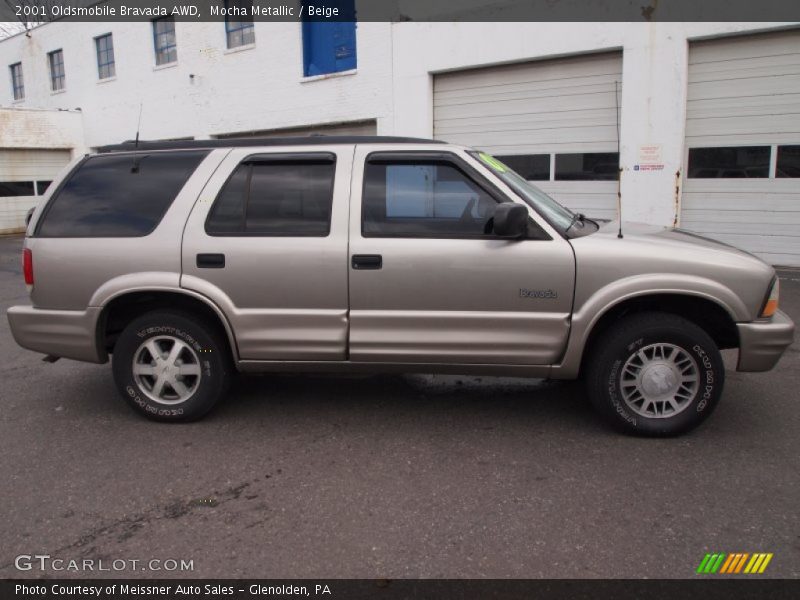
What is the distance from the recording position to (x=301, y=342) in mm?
4117

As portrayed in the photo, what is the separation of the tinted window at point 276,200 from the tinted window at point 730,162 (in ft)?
28.1

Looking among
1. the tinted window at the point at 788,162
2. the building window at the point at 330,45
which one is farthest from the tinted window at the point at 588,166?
the building window at the point at 330,45

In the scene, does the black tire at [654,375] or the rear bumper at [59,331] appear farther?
the rear bumper at [59,331]

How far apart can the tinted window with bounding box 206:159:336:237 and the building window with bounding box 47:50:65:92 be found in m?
24.0

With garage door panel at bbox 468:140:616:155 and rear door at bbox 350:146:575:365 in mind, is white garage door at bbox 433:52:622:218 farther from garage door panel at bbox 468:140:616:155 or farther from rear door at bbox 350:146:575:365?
rear door at bbox 350:146:575:365

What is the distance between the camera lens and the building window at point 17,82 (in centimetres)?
2622

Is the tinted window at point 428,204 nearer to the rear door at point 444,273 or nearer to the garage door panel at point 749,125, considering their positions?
the rear door at point 444,273

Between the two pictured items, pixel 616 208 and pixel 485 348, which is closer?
pixel 485 348

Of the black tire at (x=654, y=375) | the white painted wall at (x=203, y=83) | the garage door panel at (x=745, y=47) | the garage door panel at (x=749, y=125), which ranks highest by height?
the white painted wall at (x=203, y=83)

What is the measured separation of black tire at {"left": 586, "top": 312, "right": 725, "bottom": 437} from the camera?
3818mm

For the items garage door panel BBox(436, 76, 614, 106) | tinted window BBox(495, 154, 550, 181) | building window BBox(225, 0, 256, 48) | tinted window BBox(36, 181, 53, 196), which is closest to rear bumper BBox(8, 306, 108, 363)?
tinted window BBox(495, 154, 550, 181)

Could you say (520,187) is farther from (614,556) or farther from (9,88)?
(9,88)

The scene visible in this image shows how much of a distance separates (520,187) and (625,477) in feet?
6.46
